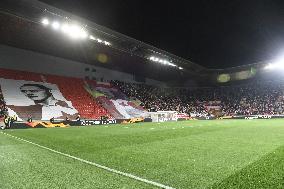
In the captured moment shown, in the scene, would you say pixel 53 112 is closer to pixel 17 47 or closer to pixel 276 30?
pixel 17 47

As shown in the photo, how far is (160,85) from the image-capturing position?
201 ft

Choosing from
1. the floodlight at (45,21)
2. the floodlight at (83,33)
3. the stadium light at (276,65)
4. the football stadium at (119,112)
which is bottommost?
the football stadium at (119,112)

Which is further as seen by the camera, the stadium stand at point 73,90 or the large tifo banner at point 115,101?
the large tifo banner at point 115,101

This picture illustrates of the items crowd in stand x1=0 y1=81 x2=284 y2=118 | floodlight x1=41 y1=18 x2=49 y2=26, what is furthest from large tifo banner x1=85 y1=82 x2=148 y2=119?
floodlight x1=41 y1=18 x2=49 y2=26

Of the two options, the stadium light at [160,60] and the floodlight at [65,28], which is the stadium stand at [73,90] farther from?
the stadium light at [160,60]

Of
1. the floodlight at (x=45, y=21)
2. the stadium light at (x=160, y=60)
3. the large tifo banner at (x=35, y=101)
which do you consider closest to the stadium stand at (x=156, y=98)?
the large tifo banner at (x=35, y=101)

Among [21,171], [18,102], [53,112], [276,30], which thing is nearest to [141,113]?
[53,112]

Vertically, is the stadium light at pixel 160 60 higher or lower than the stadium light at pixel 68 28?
lower

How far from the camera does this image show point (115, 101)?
44.3 meters

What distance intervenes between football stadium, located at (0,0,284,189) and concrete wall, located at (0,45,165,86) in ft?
0.43

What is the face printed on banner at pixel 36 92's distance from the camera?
3469 cm

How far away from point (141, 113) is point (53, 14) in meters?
22.7

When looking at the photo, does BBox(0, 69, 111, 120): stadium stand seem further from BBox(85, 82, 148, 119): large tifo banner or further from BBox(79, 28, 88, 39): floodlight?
BBox(79, 28, 88, 39): floodlight

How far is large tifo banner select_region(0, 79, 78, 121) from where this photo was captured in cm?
3172
